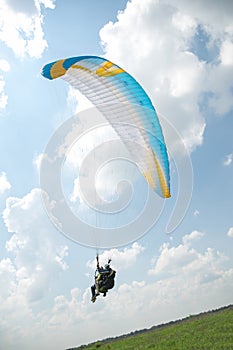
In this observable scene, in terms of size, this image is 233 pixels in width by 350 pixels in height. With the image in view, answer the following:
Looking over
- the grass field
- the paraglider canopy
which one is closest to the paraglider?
the paraglider canopy

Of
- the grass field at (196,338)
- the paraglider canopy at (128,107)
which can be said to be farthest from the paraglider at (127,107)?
the grass field at (196,338)

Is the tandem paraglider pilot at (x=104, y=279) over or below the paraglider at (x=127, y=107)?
below

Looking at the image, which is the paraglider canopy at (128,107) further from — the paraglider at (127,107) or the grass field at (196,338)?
the grass field at (196,338)

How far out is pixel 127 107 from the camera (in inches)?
632

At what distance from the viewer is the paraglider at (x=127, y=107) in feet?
51.5

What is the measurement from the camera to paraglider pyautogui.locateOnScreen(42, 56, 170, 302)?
15703mm

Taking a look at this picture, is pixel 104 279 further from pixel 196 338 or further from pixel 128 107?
pixel 196 338

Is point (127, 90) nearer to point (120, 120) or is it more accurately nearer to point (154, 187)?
point (120, 120)

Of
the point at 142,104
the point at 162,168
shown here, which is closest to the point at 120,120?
the point at 142,104

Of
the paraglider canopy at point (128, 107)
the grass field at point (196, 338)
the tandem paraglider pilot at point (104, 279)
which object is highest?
the paraglider canopy at point (128, 107)

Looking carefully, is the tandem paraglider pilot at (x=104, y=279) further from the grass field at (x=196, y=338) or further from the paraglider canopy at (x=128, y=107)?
the grass field at (x=196, y=338)

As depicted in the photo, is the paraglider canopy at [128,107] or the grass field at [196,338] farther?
the grass field at [196,338]

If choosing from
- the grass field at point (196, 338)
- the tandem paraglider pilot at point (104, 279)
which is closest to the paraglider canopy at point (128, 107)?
the tandem paraglider pilot at point (104, 279)

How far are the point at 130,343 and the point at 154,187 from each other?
1837cm
